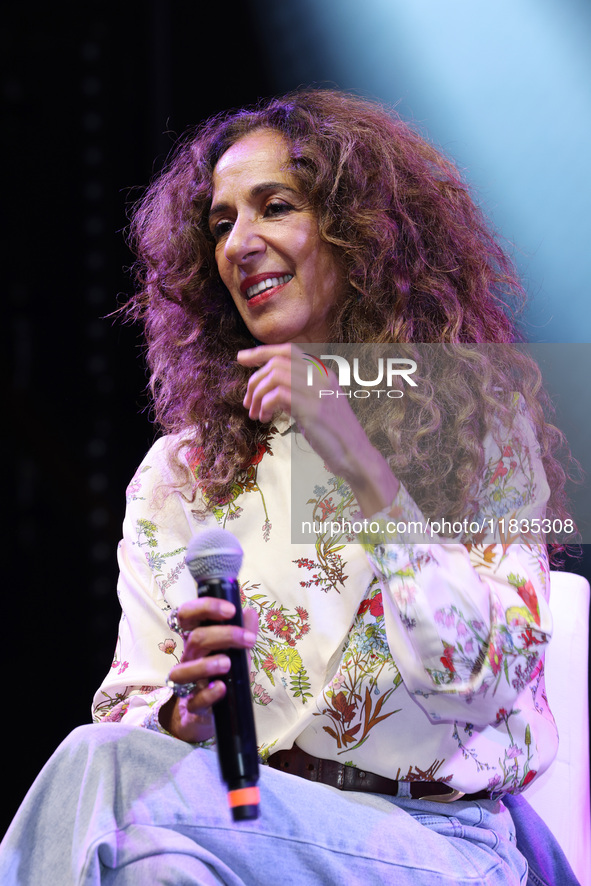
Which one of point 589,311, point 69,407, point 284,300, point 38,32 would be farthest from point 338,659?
point 38,32

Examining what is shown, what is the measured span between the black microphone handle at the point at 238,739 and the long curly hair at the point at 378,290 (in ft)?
1.63

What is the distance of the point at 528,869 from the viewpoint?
3.92 feet

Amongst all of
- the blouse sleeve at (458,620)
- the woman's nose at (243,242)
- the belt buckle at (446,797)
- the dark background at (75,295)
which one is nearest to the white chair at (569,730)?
the belt buckle at (446,797)

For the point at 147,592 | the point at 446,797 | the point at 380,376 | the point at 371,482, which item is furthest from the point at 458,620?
the point at 147,592

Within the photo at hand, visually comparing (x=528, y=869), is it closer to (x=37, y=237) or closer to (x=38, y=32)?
(x=37, y=237)

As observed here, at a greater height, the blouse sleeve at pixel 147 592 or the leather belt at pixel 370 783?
the blouse sleeve at pixel 147 592

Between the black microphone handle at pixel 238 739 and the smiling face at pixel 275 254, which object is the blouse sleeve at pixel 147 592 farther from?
the black microphone handle at pixel 238 739

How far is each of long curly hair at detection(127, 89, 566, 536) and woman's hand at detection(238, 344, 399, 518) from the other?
27cm

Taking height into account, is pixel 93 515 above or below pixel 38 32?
below

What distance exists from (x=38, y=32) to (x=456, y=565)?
155cm

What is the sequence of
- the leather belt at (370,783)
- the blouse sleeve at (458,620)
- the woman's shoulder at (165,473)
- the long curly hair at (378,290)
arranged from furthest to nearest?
the woman's shoulder at (165,473)
the long curly hair at (378,290)
the leather belt at (370,783)
the blouse sleeve at (458,620)

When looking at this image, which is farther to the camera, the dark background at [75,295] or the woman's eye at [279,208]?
the dark background at [75,295]

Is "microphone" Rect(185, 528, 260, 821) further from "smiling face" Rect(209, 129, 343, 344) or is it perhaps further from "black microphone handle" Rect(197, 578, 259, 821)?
"smiling face" Rect(209, 129, 343, 344)

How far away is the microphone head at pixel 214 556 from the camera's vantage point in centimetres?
76
